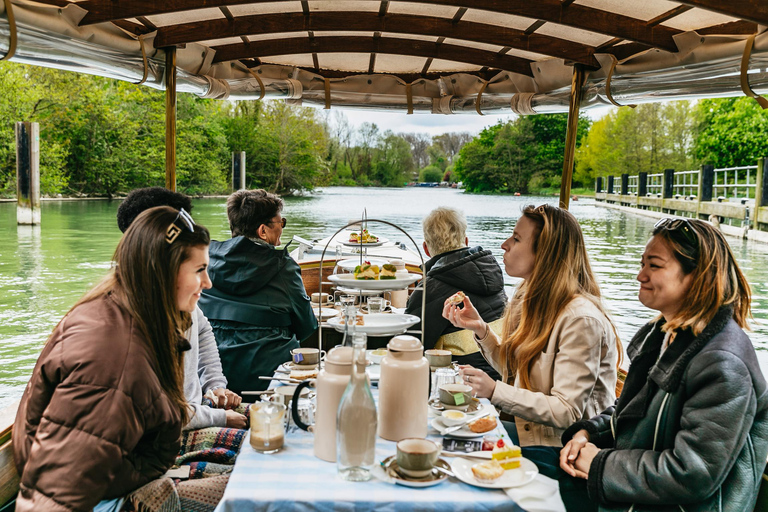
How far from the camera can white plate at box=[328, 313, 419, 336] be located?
1706 millimetres

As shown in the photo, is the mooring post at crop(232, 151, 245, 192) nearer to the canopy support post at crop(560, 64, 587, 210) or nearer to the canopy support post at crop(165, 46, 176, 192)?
the canopy support post at crop(165, 46, 176, 192)

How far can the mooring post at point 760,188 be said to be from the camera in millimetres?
15334

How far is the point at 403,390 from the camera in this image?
1.50 metres

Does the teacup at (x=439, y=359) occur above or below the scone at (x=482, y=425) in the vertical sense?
above

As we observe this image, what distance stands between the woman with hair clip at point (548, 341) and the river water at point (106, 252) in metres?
0.31

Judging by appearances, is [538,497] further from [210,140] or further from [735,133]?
[735,133]

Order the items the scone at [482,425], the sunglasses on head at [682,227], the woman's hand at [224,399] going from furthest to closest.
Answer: the woman's hand at [224,399], the scone at [482,425], the sunglasses on head at [682,227]

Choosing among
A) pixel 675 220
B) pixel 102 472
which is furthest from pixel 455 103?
pixel 102 472

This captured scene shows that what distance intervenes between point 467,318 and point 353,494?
110cm

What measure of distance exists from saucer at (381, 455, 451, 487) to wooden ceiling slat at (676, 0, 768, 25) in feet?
5.92

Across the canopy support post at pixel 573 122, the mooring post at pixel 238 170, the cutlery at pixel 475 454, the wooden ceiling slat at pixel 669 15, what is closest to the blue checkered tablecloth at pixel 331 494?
the cutlery at pixel 475 454

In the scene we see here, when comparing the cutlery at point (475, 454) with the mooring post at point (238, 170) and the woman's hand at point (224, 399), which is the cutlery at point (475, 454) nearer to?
the woman's hand at point (224, 399)

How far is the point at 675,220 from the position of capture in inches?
62.8

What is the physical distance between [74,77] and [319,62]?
1232 inches
